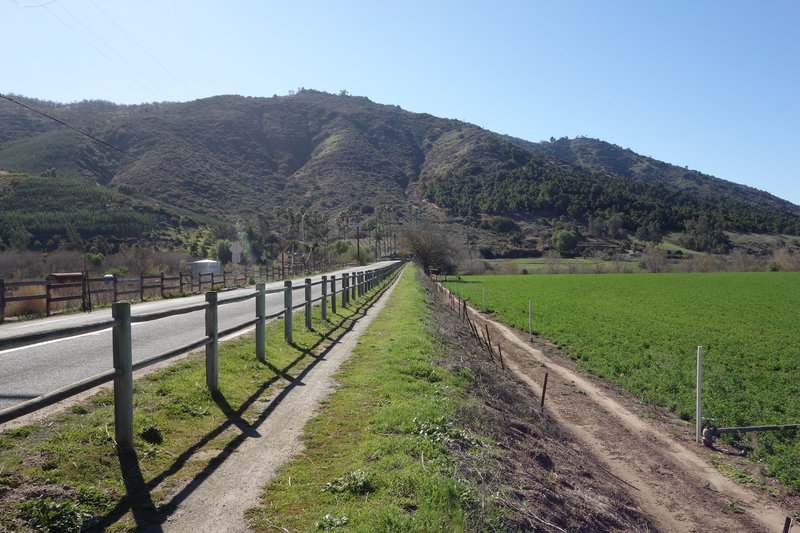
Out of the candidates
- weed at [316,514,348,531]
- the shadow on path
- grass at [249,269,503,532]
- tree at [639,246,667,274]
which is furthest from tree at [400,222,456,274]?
weed at [316,514,348,531]

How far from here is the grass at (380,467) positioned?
137 inches

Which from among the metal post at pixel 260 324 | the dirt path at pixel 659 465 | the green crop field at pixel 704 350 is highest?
the metal post at pixel 260 324

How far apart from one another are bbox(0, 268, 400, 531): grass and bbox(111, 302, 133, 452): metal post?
115 mm

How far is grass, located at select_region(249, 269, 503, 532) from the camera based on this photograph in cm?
A: 347

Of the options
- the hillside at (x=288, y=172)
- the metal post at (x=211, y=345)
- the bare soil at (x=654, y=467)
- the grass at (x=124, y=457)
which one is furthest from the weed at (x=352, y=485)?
the hillside at (x=288, y=172)

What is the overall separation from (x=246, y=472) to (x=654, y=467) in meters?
7.16

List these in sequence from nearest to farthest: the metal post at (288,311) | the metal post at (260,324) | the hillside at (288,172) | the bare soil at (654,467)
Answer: the bare soil at (654,467) < the metal post at (260,324) < the metal post at (288,311) < the hillside at (288,172)

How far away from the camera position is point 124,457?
4246mm

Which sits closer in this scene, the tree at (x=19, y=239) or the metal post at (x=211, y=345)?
the metal post at (x=211, y=345)

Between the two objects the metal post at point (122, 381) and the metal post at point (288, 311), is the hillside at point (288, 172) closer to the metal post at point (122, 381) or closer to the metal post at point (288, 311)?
the metal post at point (288, 311)

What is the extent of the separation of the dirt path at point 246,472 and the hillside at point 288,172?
6060cm

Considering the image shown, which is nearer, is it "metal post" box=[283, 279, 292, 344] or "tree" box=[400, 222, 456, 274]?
"metal post" box=[283, 279, 292, 344]

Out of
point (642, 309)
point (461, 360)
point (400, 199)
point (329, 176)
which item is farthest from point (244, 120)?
point (461, 360)

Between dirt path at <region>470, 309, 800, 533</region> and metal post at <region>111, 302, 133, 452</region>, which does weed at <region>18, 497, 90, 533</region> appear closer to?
metal post at <region>111, 302, 133, 452</region>
